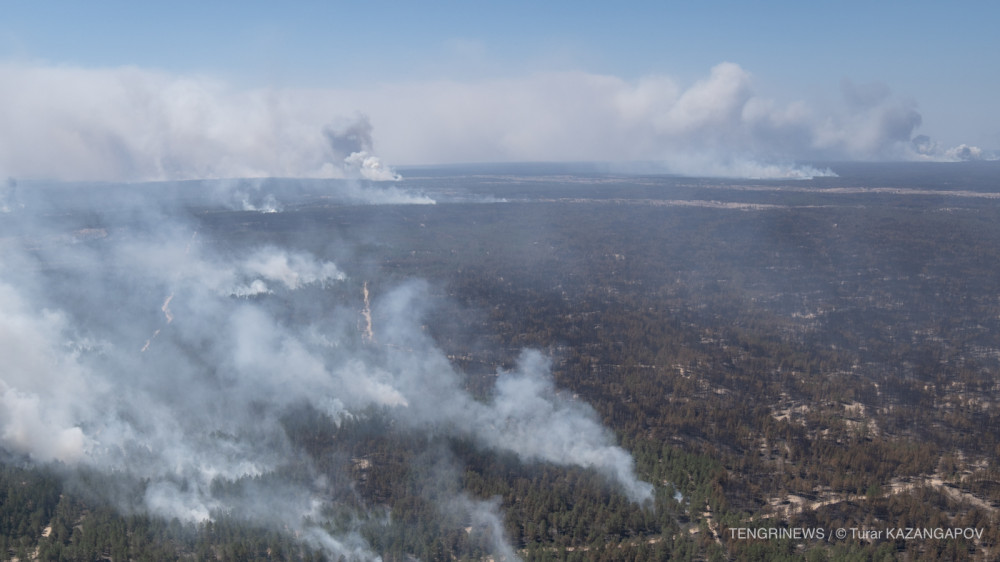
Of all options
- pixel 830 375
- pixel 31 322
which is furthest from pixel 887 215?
pixel 31 322

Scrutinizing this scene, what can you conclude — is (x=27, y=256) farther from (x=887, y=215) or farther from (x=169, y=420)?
(x=887, y=215)

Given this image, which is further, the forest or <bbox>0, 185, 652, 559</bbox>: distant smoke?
<bbox>0, 185, 652, 559</bbox>: distant smoke

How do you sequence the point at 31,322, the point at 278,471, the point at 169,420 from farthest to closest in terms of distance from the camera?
the point at 31,322
the point at 169,420
the point at 278,471

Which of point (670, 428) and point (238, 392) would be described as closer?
point (670, 428)

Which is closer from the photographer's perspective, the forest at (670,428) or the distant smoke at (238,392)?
the forest at (670,428)
